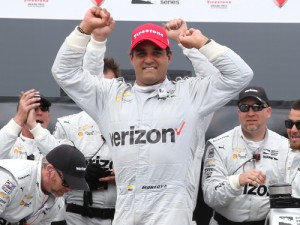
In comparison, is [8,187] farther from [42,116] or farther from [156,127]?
[42,116]

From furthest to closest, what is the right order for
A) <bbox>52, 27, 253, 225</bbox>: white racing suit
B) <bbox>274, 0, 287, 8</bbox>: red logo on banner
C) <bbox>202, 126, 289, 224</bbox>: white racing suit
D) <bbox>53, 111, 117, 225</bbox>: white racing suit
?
1. <bbox>274, 0, 287, 8</bbox>: red logo on banner
2. <bbox>53, 111, 117, 225</bbox>: white racing suit
3. <bbox>202, 126, 289, 224</bbox>: white racing suit
4. <bbox>52, 27, 253, 225</bbox>: white racing suit

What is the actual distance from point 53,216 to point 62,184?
731 mm

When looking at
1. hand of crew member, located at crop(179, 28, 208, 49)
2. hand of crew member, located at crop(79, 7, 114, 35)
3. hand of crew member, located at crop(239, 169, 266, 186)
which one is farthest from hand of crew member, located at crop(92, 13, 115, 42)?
hand of crew member, located at crop(239, 169, 266, 186)

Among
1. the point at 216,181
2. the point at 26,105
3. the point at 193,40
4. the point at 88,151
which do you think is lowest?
the point at 216,181

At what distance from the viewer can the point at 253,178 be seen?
15.0 ft

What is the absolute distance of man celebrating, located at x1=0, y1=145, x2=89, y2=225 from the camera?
4.41m

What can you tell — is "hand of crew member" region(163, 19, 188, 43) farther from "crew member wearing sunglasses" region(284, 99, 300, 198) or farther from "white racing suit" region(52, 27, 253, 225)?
"crew member wearing sunglasses" region(284, 99, 300, 198)

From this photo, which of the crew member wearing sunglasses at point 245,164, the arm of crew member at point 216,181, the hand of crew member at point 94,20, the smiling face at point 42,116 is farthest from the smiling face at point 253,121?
the hand of crew member at point 94,20

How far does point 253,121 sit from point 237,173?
1.17 ft

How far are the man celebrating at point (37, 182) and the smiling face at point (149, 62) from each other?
2.25 ft

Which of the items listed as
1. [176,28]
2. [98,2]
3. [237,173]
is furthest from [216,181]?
[98,2]

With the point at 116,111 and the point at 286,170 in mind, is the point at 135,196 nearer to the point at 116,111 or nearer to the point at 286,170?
the point at 116,111

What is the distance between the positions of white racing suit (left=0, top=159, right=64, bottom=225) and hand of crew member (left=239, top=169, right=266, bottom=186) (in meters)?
1.11

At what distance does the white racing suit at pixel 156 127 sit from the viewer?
3.89 meters
